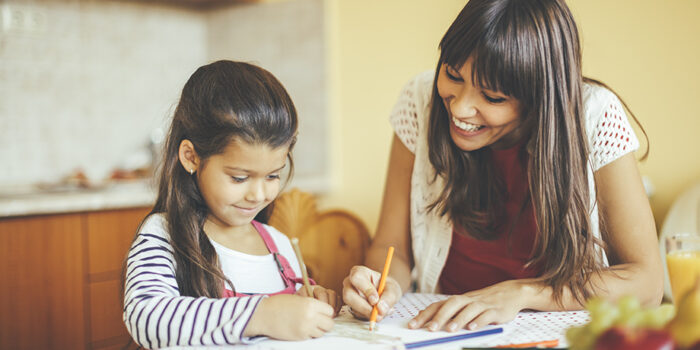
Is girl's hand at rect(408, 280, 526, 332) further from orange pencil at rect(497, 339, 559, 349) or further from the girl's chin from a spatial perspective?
the girl's chin

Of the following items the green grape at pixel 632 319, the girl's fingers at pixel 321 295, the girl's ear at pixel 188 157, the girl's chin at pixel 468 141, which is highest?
the girl's chin at pixel 468 141

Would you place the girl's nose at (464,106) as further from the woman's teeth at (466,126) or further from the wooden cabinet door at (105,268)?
the wooden cabinet door at (105,268)

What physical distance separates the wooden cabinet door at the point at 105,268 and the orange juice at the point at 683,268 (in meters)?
1.76

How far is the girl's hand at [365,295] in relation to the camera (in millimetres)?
933

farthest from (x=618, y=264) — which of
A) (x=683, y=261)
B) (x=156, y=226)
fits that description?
(x=156, y=226)

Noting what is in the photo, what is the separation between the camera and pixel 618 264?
1178mm

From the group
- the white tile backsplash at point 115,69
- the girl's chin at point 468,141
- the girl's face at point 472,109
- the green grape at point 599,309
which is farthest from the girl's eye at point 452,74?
the white tile backsplash at point 115,69

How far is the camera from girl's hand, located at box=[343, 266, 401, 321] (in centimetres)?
93

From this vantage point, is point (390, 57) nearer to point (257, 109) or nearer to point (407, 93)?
point (407, 93)

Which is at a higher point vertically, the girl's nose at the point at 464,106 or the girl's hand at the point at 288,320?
the girl's nose at the point at 464,106

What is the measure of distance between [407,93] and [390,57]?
4.51ft

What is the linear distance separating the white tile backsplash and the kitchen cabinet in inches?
25.5

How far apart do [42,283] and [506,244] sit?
1.67 m

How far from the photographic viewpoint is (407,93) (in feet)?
4.66
